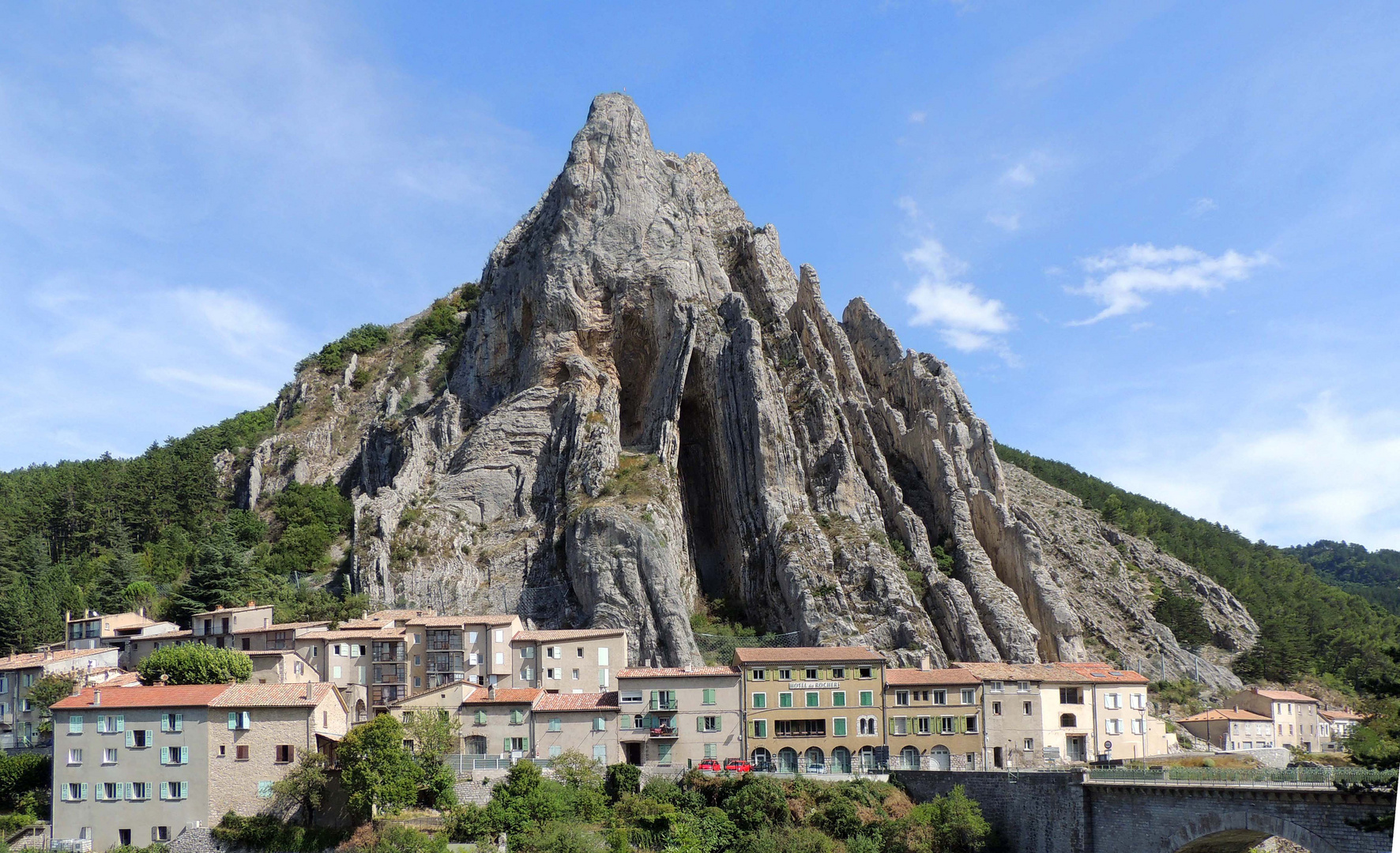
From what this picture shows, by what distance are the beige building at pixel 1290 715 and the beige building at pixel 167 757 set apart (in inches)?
2326

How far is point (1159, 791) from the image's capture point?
4688 centimetres

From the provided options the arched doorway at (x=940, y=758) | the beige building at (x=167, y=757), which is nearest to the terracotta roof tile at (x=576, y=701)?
the beige building at (x=167, y=757)

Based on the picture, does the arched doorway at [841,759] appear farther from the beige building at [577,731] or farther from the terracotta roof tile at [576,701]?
the terracotta roof tile at [576,701]

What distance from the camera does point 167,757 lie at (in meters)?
58.5

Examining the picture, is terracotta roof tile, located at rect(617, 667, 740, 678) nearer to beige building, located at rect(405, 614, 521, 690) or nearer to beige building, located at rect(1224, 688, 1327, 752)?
beige building, located at rect(405, 614, 521, 690)

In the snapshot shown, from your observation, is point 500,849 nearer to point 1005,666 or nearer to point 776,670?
point 776,670

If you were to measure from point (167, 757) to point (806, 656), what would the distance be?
33516 mm

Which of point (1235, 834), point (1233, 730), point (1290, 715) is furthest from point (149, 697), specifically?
point (1290, 715)

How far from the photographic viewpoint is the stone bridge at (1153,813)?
3962 centimetres

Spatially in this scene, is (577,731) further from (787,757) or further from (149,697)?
(149,697)

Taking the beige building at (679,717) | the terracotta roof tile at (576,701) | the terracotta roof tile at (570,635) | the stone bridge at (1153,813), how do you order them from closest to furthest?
the stone bridge at (1153,813)
the beige building at (679,717)
the terracotta roof tile at (576,701)
the terracotta roof tile at (570,635)

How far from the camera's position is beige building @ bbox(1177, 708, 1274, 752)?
7538cm

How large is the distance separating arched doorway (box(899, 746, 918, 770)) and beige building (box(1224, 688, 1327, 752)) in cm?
2677

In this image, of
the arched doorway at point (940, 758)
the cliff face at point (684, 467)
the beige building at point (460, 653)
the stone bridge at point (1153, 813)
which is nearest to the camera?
the stone bridge at point (1153, 813)
